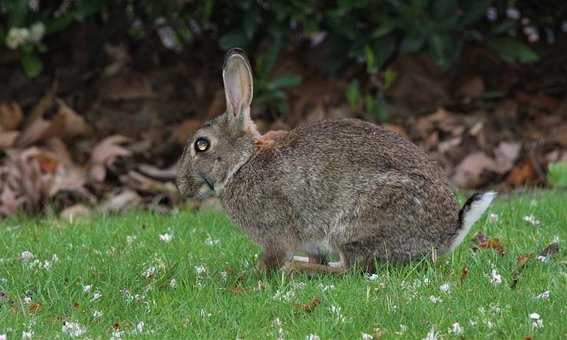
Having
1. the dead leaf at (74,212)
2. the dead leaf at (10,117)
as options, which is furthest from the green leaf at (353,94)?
the dead leaf at (10,117)

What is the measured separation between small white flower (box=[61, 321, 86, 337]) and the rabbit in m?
1.47

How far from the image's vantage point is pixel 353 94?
36.8ft

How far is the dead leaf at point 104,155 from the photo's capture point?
10516 millimetres

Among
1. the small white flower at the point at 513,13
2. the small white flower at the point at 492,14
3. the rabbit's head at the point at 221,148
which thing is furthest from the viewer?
the small white flower at the point at 513,13

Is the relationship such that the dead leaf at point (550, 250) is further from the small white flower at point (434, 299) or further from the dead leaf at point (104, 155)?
the dead leaf at point (104, 155)

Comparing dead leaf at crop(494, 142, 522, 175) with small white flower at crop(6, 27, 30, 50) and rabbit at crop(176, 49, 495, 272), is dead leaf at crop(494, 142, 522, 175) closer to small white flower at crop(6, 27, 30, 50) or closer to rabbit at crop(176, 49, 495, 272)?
rabbit at crop(176, 49, 495, 272)

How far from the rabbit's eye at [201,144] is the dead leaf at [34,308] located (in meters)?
1.58

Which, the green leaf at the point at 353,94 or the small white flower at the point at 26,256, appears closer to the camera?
the small white flower at the point at 26,256

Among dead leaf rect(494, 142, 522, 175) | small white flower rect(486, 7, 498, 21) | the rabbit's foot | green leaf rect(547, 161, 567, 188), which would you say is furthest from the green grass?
small white flower rect(486, 7, 498, 21)

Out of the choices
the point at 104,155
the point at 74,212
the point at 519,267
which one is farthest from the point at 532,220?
the point at 104,155

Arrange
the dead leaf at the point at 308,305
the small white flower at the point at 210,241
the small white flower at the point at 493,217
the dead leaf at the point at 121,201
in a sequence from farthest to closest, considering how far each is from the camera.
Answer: the dead leaf at the point at 121,201 → the small white flower at the point at 493,217 → the small white flower at the point at 210,241 → the dead leaf at the point at 308,305

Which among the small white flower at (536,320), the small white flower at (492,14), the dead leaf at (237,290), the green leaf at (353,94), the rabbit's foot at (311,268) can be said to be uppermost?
the small white flower at (492,14)

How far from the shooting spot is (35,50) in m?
11.2

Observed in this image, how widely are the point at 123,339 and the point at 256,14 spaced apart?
5803 millimetres
